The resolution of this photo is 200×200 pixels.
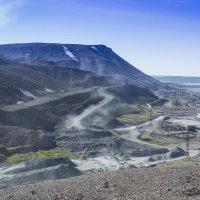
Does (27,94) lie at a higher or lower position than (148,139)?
higher

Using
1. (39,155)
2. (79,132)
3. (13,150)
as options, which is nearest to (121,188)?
(39,155)


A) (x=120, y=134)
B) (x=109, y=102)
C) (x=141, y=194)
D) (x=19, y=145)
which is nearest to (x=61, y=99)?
(x=109, y=102)

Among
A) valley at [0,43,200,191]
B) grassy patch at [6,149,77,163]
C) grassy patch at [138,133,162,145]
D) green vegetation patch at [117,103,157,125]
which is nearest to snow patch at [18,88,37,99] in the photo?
valley at [0,43,200,191]

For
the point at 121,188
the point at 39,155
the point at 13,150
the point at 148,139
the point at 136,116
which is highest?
the point at 121,188

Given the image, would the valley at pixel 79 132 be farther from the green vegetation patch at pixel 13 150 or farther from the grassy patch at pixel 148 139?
the grassy patch at pixel 148 139

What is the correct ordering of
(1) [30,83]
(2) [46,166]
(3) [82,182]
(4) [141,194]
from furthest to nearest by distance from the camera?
(1) [30,83], (2) [46,166], (3) [82,182], (4) [141,194]

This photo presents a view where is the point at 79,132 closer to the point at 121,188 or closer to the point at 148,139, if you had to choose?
the point at 148,139

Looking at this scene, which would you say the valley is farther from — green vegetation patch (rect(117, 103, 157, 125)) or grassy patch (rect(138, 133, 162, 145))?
grassy patch (rect(138, 133, 162, 145))

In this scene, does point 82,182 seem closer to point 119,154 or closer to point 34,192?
point 34,192

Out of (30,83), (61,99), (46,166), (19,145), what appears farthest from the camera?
(30,83)
